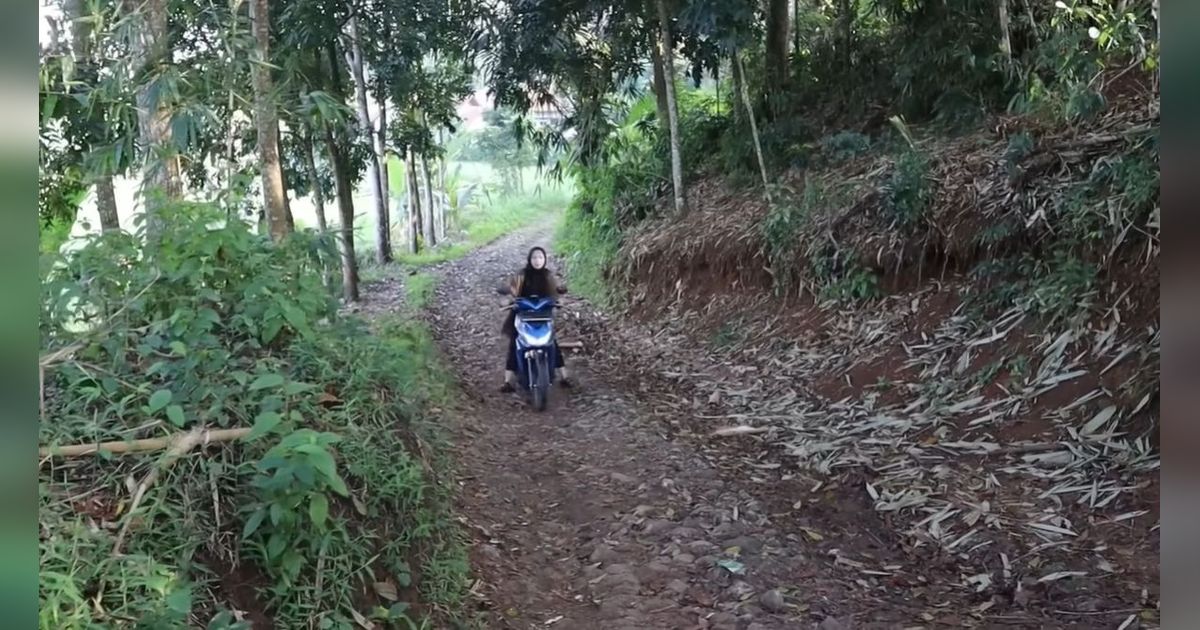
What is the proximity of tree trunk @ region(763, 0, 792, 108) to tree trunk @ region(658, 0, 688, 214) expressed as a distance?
1532 millimetres

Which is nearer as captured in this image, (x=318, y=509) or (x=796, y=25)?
(x=318, y=509)

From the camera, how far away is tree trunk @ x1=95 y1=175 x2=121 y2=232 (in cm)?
A: 566

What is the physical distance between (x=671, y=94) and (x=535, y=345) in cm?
666

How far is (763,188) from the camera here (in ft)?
42.9

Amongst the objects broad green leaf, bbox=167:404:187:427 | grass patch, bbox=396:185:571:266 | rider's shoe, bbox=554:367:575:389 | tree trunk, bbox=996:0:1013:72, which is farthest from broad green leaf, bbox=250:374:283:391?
grass patch, bbox=396:185:571:266

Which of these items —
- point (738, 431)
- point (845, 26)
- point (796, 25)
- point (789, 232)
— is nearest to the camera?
point (738, 431)

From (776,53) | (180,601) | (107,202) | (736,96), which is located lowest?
(180,601)

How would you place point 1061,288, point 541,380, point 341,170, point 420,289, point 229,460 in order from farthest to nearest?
point 420,289
point 341,170
point 541,380
point 1061,288
point 229,460

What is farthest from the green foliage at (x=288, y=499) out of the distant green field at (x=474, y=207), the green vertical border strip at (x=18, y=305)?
the distant green field at (x=474, y=207)

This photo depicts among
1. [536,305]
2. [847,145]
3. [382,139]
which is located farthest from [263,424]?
[382,139]

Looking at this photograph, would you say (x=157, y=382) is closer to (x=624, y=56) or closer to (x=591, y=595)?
(x=591, y=595)

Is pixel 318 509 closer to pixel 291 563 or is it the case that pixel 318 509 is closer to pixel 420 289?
pixel 291 563

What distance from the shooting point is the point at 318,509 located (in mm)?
3301

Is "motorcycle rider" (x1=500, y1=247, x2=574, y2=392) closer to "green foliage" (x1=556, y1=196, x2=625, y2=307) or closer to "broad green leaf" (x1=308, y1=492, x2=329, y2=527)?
"broad green leaf" (x1=308, y1=492, x2=329, y2=527)
